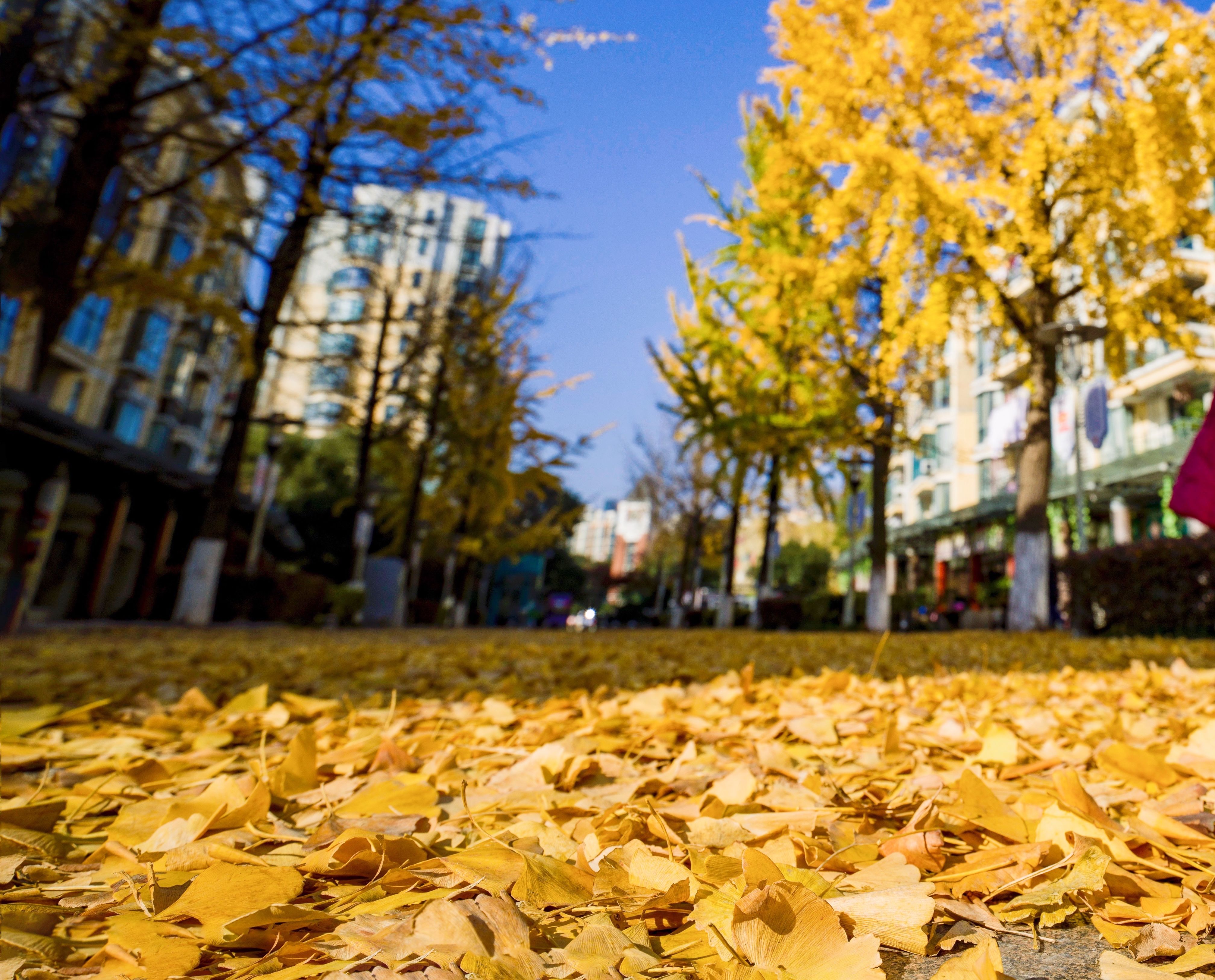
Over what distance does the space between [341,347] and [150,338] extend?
46.4ft

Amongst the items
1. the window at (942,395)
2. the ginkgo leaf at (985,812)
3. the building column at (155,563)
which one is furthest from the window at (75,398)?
the window at (942,395)

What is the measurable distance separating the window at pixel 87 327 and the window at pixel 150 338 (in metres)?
1.46

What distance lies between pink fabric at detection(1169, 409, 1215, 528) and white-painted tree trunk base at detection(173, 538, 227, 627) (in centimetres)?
909

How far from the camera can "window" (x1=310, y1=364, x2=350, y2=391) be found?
50.9ft

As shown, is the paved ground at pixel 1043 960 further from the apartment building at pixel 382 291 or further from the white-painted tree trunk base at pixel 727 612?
the white-painted tree trunk base at pixel 727 612

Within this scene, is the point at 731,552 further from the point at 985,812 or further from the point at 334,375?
the point at 985,812

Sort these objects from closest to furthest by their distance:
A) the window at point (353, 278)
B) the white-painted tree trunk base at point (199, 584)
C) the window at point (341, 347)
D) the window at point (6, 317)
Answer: the white-painted tree trunk base at point (199, 584) → the window at point (341, 347) → the window at point (353, 278) → the window at point (6, 317)

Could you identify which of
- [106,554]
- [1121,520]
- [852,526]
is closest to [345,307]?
[106,554]

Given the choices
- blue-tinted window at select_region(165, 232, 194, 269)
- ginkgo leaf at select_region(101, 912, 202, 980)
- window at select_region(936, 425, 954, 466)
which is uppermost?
blue-tinted window at select_region(165, 232, 194, 269)

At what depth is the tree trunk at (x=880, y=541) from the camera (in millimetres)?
10836

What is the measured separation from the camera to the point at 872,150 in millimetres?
7203

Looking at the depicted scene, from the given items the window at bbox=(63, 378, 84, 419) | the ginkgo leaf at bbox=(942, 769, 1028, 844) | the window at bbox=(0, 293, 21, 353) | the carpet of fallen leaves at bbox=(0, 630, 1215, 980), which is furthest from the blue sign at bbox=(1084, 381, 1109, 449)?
the window at bbox=(63, 378, 84, 419)

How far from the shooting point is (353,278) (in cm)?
2908

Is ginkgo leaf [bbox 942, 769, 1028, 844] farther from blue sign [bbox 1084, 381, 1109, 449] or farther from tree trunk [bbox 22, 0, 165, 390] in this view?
blue sign [bbox 1084, 381, 1109, 449]
